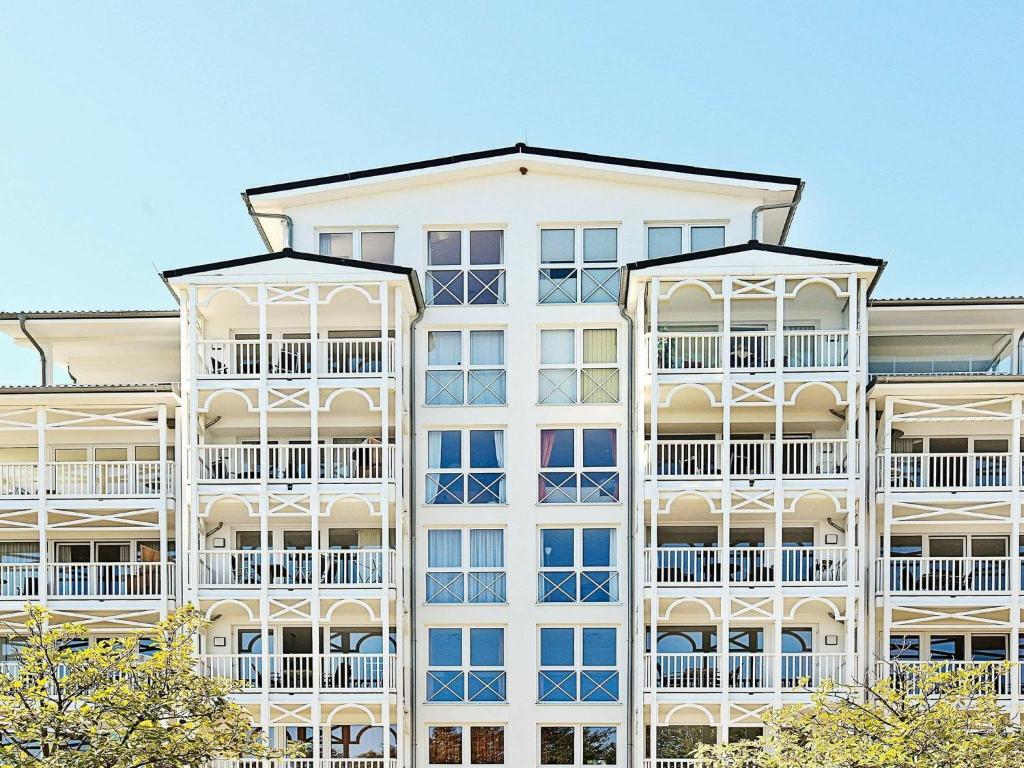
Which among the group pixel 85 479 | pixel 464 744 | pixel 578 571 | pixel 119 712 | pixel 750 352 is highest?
pixel 750 352

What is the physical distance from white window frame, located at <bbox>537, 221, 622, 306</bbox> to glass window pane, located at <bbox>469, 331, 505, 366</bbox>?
1343 mm

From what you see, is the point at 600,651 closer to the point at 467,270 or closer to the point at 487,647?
the point at 487,647

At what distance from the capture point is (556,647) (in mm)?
23219

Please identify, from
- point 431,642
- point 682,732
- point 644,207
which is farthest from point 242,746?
point 644,207

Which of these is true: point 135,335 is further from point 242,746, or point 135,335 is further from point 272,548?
point 242,746

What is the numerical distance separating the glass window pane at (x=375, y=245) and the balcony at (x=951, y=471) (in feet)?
41.8

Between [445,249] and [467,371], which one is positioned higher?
[445,249]

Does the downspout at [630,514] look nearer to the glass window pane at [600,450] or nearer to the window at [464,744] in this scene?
the glass window pane at [600,450]

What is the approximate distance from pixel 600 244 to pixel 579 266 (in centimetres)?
79

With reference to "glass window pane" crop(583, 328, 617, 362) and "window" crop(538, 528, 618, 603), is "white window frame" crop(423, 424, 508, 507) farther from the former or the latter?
"glass window pane" crop(583, 328, 617, 362)

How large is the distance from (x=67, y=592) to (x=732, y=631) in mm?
15586

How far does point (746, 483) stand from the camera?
2205cm

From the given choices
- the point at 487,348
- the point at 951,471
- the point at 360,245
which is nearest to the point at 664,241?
the point at 487,348

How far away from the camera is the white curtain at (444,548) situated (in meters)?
23.6
